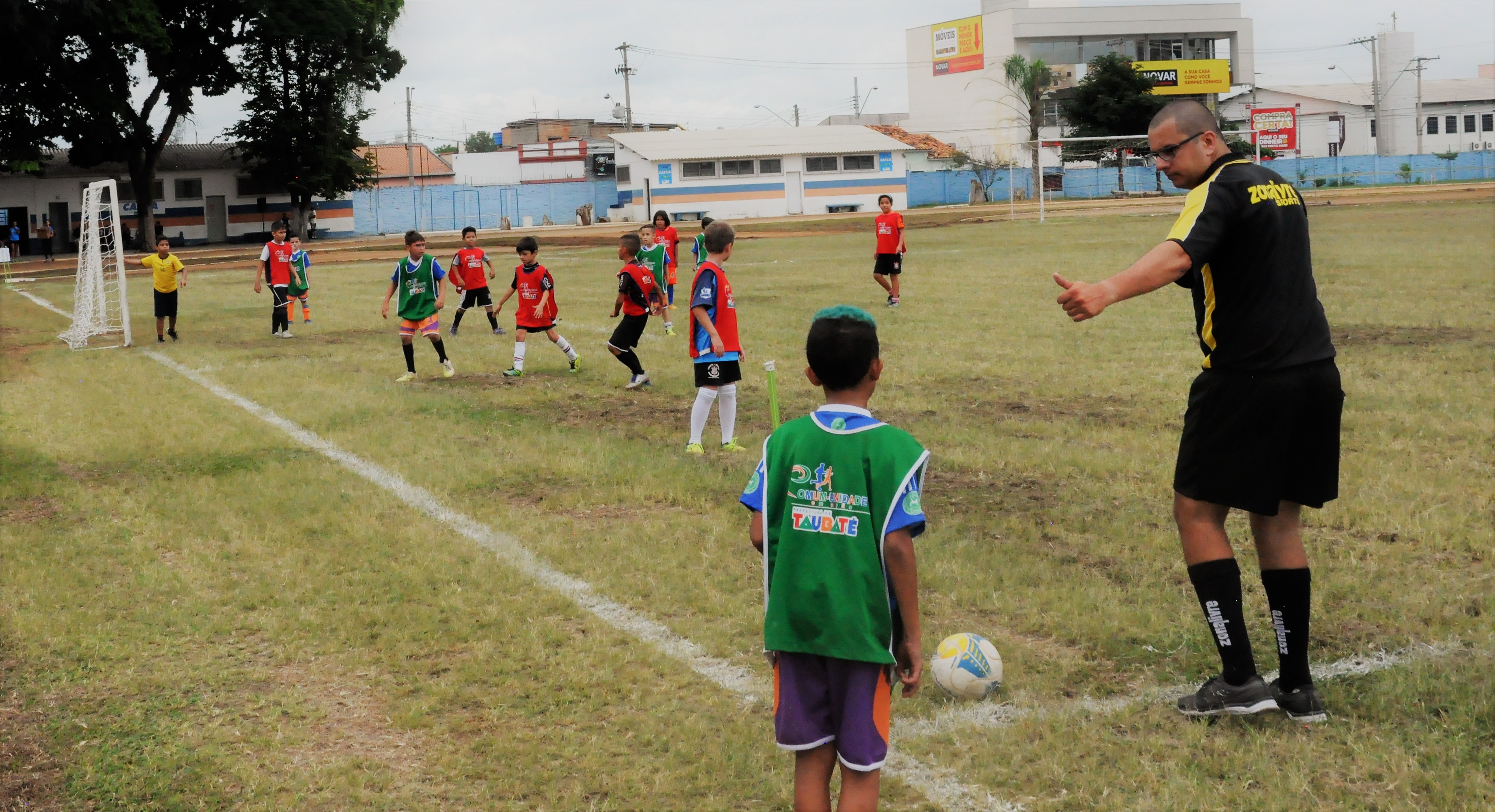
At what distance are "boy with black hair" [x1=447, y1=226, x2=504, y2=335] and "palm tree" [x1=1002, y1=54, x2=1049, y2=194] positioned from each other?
69.4 metres

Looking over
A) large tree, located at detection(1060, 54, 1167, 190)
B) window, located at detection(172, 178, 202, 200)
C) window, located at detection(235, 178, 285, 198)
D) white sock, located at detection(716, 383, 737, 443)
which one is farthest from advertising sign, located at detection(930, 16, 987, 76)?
white sock, located at detection(716, 383, 737, 443)

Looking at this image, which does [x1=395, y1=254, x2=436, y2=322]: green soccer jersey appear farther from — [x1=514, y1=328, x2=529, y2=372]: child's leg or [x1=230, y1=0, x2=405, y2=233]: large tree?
[x1=230, y1=0, x2=405, y2=233]: large tree

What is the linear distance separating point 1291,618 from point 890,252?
16.9 meters

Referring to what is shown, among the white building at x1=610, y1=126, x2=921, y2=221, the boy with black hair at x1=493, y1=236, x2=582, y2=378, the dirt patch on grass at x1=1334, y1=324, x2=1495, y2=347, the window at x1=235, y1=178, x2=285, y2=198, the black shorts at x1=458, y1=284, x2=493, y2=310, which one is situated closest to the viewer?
the dirt patch on grass at x1=1334, y1=324, x2=1495, y2=347

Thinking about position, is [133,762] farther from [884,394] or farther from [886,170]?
[886,170]

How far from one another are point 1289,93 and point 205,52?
85.2 metres

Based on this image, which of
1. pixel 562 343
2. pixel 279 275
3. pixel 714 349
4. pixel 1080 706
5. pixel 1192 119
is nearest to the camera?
pixel 1192 119

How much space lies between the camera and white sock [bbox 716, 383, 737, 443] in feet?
32.0

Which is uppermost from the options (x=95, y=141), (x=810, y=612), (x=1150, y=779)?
(x=95, y=141)

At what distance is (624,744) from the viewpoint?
4535 millimetres

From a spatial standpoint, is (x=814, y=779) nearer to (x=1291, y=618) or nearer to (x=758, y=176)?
(x=1291, y=618)

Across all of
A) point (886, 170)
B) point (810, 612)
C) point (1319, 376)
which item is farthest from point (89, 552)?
point (886, 170)

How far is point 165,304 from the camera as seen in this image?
19438 millimetres

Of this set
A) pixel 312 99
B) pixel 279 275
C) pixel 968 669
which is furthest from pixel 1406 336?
pixel 312 99
